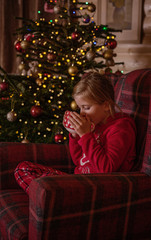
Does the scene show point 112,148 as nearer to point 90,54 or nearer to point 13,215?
point 13,215

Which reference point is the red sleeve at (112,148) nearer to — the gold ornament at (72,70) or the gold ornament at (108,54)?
the gold ornament at (72,70)

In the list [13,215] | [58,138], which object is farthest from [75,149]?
[58,138]

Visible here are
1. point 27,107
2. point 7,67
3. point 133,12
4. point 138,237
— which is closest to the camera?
point 138,237

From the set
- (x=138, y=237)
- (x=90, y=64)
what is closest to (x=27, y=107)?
(x=90, y=64)

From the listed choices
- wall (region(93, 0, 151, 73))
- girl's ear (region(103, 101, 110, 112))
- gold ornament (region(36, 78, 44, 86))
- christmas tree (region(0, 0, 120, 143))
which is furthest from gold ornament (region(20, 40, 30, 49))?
girl's ear (region(103, 101, 110, 112))

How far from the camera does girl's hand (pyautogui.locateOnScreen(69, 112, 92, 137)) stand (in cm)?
139

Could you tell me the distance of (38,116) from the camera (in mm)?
2711

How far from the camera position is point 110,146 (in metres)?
1.36

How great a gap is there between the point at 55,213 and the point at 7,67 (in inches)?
138

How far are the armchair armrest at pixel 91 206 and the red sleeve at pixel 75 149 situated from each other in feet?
1.59

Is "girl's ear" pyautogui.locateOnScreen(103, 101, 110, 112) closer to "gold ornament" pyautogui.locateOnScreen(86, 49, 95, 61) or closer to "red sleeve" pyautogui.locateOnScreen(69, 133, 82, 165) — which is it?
"red sleeve" pyautogui.locateOnScreen(69, 133, 82, 165)

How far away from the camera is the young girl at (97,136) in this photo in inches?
52.9

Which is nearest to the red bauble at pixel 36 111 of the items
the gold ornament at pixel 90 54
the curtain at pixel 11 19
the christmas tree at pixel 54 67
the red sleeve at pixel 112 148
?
the christmas tree at pixel 54 67

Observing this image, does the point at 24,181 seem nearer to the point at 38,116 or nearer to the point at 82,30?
the point at 38,116
